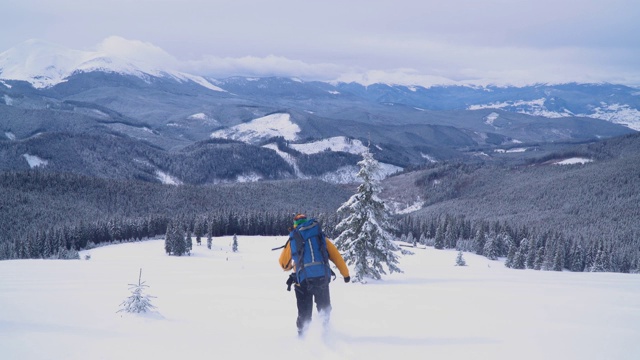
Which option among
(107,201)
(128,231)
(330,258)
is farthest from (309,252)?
(107,201)

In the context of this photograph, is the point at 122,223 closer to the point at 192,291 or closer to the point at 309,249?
the point at 192,291

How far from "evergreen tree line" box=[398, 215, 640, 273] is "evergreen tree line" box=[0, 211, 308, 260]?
3778 cm

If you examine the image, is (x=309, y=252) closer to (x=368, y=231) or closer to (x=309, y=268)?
(x=309, y=268)

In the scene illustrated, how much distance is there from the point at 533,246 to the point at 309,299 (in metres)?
78.7

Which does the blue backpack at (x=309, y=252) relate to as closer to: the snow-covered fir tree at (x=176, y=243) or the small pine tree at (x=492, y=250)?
the snow-covered fir tree at (x=176, y=243)

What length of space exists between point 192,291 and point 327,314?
708 centimetres

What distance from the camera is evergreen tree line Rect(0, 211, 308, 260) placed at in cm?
6862

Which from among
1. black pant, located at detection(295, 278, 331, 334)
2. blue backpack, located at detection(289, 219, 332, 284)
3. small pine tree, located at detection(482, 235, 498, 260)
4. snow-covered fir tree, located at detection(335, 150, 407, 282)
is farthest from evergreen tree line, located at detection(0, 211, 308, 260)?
blue backpack, located at detection(289, 219, 332, 284)

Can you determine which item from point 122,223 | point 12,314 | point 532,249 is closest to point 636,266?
point 532,249

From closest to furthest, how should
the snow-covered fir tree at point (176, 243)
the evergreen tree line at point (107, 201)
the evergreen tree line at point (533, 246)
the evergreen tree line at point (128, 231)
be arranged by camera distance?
the snow-covered fir tree at point (176, 243) < the evergreen tree line at point (128, 231) < the evergreen tree line at point (533, 246) < the evergreen tree line at point (107, 201)

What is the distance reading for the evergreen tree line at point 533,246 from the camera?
70825 millimetres

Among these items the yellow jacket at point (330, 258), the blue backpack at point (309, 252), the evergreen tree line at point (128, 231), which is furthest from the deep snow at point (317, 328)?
the evergreen tree line at point (128, 231)

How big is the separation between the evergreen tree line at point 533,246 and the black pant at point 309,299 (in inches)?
2632

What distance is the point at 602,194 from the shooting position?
164m
